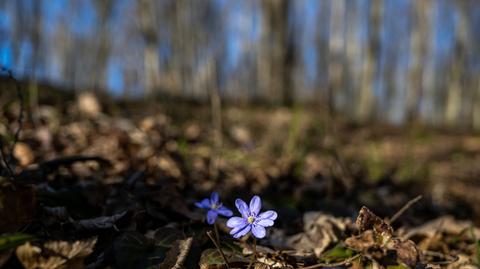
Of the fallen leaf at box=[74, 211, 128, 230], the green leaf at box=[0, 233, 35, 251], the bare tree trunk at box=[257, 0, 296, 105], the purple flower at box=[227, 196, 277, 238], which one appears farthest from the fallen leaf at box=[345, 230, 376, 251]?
the bare tree trunk at box=[257, 0, 296, 105]

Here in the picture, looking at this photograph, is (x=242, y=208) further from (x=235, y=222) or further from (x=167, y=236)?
(x=167, y=236)

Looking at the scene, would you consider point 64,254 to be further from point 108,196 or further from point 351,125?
point 351,125

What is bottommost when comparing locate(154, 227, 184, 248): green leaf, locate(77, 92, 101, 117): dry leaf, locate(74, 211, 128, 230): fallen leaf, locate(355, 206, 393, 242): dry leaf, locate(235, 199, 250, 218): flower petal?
locate(77, 92, 101, 117): dry leaf

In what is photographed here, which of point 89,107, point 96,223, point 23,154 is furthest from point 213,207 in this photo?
point 89,107

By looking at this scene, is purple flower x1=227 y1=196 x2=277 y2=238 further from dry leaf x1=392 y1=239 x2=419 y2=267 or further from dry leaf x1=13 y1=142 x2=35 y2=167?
dry leaf x1=13 y1=142 x2=35 y2=167

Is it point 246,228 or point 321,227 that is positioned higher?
point 246,228

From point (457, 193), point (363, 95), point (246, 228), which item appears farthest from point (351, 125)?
point (246, 228)

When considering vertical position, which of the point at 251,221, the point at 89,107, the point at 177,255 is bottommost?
the point at 89,107

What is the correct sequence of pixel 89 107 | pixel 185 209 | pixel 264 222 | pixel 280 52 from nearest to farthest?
pixel 264 222 < pixel 185 209 < pixel 89 107 < pixel 280 52
